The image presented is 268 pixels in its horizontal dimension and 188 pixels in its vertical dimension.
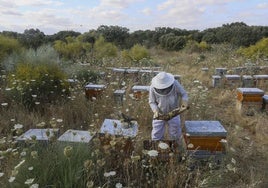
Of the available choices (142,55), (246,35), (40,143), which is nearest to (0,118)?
(40,143)

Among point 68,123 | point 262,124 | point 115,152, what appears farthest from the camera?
point 262,124

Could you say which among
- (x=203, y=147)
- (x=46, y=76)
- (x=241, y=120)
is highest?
(x=46, y=76)

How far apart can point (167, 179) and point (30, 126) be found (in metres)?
2.86

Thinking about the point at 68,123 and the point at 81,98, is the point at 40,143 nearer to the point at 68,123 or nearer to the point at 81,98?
the point at 68,123

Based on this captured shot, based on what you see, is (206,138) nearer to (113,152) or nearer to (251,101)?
(113,152)

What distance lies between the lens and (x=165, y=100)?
4148mm

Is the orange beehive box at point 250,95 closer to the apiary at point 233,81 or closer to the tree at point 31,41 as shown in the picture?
the apiary at point 233,81

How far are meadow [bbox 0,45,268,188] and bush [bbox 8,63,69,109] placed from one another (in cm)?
19

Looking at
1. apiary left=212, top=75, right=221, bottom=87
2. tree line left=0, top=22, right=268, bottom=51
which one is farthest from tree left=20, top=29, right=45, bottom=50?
apiary left=212, top=75, right=221, bottom=87

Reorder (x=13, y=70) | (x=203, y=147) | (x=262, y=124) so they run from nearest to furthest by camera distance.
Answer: (x=203, y=147) < (x=262, y=124) < (x=13, y=70)

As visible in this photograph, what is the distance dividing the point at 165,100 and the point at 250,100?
11.1ft

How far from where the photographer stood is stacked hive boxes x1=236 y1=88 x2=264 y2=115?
666cm

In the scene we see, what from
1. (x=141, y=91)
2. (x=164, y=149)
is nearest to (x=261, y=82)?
(x=141, y=91)

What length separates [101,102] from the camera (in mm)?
6086
